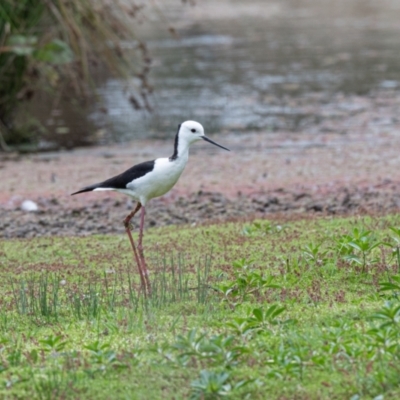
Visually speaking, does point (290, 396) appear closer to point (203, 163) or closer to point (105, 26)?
point (203, 163)

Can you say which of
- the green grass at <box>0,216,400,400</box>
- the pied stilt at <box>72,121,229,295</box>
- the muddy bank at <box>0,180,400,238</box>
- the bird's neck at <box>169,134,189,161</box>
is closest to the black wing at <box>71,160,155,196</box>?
the pied stilt at <box>72,121,229,295</box>

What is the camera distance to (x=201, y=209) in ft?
32.4

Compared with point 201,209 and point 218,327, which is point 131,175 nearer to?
point 218,327

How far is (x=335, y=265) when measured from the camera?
20.6ft

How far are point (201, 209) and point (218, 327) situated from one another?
484 centimetres

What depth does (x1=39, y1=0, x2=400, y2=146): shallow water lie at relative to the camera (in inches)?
613

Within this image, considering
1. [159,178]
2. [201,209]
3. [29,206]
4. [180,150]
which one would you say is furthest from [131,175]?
[29,206]

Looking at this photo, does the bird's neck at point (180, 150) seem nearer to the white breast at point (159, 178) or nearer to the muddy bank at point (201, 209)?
the white breast at point (159, 178)

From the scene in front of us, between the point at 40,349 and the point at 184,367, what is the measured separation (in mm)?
869

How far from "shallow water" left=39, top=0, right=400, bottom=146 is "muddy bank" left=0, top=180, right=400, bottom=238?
14.1ft

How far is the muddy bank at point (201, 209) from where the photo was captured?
938 cm

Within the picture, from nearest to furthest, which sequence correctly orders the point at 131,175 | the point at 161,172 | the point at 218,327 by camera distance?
the point at 218,327 → the point at 161,172 → the point at 131,175

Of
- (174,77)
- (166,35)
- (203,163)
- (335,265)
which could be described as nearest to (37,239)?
(335,265)

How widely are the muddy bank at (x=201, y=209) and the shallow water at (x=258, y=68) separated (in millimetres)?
4285
